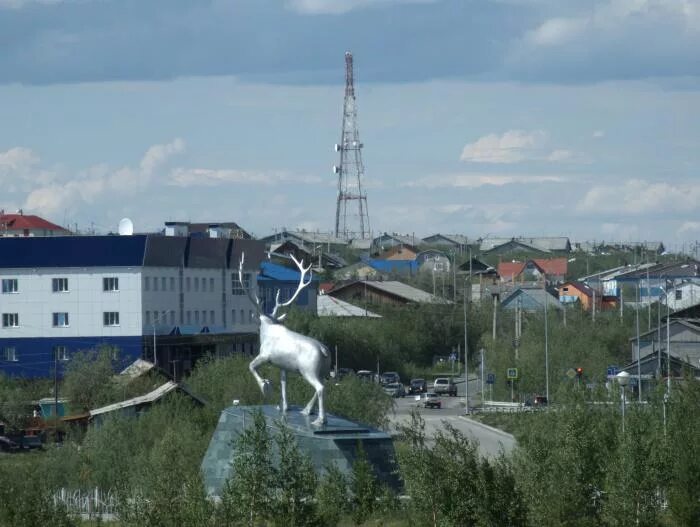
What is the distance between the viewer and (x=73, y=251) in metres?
79.6

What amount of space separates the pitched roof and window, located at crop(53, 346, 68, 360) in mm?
33928

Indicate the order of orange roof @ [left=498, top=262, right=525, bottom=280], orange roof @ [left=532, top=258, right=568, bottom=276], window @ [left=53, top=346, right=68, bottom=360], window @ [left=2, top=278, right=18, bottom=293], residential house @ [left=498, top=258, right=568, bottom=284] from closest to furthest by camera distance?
1. window @ [left=53, top=346, right=68, bottom=360]
2. window @ [left=2, top=278, right=18, bottom=293]
3. residential house @ [left=498, top=258, right=568, bottom=284]
4. orange roof @ [left=498, top=262, right=525, bottom=280]
5. orange roof @ [left=532, top=258, right=568, bottom=276]

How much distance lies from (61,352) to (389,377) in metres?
20.6

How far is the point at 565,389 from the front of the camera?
47.9 meters

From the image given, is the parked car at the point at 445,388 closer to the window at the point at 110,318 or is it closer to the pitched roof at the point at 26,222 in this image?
the window at the point at 110,318

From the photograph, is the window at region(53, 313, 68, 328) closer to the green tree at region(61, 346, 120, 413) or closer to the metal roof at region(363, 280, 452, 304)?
the green tree at region(61, 346, 120, 413)

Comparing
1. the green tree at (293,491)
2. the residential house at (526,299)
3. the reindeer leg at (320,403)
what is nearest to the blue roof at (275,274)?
the residential house at (526,299)

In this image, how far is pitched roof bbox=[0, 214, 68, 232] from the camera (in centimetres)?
11325

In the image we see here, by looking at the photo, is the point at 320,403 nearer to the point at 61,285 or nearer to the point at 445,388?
the point at 61,285

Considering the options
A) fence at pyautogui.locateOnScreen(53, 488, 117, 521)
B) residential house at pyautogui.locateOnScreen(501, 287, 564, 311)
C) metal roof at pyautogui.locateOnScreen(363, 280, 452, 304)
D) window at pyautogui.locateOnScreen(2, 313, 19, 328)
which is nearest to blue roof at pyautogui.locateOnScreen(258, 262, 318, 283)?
metal roof at pyautogui.locateOnScreen(363, 280, 452, 304)

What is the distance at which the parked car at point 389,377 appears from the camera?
298 feet

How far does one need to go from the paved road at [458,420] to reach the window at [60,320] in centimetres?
1558

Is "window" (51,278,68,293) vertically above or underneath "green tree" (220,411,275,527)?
above

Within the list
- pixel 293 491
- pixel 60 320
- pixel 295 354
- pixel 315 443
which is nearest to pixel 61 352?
pixel 60 320
